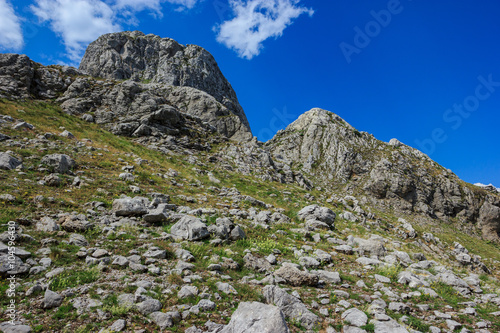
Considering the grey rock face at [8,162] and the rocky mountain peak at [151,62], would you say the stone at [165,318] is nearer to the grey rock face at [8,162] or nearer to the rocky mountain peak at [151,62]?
the grey rock face at [8,162]

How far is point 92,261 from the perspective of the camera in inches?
323

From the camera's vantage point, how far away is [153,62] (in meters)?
105

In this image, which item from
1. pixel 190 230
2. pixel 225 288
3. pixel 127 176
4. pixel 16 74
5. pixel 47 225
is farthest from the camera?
pixel 16 74

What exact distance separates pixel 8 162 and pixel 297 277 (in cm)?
1928

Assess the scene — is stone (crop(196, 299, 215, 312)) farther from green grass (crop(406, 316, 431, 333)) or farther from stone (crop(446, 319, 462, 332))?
stone (crop(446, 319, 462, 332))

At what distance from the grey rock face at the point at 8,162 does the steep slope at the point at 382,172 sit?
49889 mm

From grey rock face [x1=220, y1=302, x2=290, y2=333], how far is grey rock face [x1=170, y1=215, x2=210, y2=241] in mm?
6605

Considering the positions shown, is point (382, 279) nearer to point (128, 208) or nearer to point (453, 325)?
point (453, 325)

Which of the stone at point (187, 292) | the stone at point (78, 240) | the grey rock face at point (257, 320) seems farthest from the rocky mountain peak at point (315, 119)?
the grey rock face at point (257, 320)

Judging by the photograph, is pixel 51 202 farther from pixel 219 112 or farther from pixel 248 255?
pixel 219 112

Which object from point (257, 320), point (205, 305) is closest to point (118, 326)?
point (205, 305)

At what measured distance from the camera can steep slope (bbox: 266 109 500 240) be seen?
60.8 meters

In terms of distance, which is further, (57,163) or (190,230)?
(57,163)

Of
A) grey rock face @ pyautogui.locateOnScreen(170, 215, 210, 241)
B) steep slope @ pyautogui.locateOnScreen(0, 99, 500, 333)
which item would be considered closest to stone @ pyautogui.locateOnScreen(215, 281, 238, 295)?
steep slope @ pyautogui.locateOnScreen(0, 99, 500, 333)
